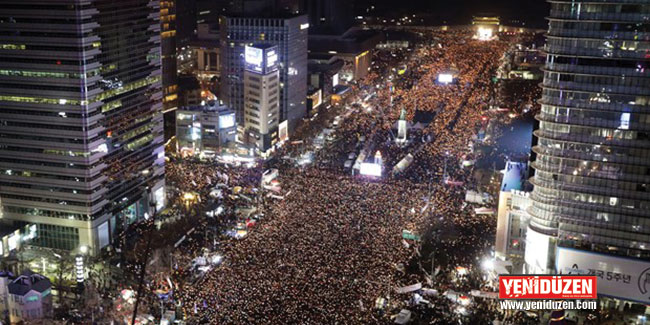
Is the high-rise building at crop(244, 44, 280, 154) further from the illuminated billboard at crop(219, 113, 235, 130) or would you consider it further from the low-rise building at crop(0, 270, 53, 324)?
the low-rise building at crop(0, 270, 53, 324)

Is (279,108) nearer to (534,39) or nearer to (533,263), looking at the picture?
(533,263)

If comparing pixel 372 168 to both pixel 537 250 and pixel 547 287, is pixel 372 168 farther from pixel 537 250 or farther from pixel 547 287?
pixel 547 287

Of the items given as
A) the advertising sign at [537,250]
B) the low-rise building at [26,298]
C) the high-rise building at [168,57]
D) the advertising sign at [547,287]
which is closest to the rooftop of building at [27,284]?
the low-rise building at [26,298]

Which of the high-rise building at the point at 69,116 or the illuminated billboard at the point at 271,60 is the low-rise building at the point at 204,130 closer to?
the illuminated billboard at the point at 271,60

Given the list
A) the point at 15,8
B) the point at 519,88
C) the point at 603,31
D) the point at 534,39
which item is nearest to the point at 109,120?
the point at 15,8

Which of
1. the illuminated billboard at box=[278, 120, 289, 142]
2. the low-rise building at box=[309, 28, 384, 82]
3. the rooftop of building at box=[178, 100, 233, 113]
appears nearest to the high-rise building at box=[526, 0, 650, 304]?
the rooftop of building at box=[178, 100, 233, 113]

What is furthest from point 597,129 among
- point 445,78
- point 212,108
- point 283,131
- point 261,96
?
point 445,78
